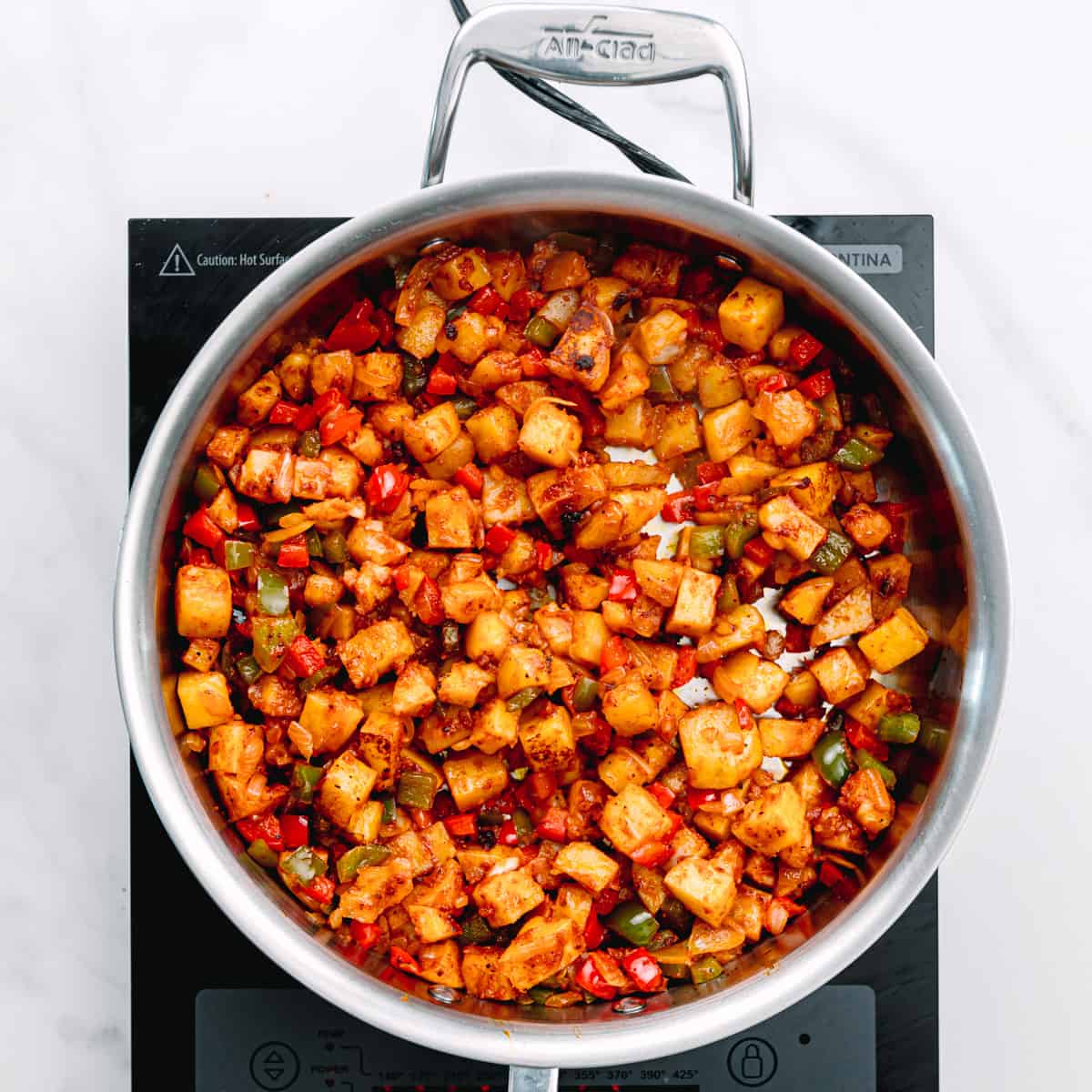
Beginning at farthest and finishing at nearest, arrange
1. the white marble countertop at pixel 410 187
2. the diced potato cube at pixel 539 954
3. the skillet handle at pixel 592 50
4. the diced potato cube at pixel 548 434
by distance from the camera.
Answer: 1. the white marble countertop at pixel 410 187
2. the diced potato cube at pixel 548 434
3. the diced potato cube at pixel 539 954
4. the skillet handle at pixel 592 50

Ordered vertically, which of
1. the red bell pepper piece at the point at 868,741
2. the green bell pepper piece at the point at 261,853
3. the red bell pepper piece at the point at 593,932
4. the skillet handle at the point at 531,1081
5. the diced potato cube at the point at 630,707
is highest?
the diced potato cube at the point at 630,707

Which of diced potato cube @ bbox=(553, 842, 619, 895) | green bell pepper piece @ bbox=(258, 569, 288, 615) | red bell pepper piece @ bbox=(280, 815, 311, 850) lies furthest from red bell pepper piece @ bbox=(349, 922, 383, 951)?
green bell pepper piece @ bbox=(258, 569, 288, 615)

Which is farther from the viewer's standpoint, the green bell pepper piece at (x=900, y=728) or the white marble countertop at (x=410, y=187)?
the white marble countertop at (x=410, y=187)

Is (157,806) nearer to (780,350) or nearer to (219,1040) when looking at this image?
(219,1040)

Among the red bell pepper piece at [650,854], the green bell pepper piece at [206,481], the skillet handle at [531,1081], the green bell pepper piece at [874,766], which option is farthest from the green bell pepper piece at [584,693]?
the green bell pepper piece at [206,481]

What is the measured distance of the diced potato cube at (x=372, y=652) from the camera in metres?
1.81

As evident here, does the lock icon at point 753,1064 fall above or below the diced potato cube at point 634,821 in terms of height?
below

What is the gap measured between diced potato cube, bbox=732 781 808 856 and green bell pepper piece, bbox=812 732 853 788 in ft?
0.25

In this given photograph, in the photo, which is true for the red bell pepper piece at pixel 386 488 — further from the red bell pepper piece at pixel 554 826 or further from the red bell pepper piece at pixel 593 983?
the red bell pepper piece at pixel 593 983

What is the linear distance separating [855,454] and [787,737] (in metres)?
0.50

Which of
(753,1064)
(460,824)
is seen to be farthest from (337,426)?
(753,1064)

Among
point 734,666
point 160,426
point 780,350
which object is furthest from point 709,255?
point 160,426

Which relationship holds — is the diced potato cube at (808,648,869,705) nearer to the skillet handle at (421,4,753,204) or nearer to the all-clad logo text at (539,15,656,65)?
the skillet handle at (421,4,753,204)

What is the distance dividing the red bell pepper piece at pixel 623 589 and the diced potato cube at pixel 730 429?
0.26m
